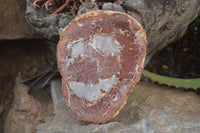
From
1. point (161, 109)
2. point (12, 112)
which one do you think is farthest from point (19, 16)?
point (161, 109)

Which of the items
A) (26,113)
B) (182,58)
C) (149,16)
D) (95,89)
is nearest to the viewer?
(95,89)

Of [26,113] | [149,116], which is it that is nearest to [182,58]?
[149,116]

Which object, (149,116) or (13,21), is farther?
(13,21)

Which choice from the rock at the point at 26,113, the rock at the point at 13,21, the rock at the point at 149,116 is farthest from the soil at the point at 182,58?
the rock at the point at 13,21

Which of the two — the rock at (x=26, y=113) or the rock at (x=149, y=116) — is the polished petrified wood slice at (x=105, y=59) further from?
the rock at (x=26, y=113)

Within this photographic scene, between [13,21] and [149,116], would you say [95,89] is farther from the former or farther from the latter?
[13,21]

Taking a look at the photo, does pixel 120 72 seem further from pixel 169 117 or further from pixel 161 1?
pixel 161 1

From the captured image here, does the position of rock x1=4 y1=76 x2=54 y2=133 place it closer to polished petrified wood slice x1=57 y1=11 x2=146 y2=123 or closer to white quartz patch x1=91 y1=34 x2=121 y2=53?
polished petrified wood slice x1=57 y1=11 x2=146 y2=123
